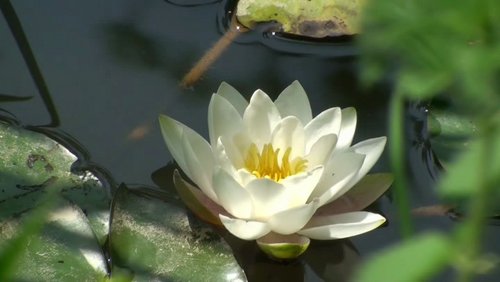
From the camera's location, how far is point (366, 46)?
2.13 feet

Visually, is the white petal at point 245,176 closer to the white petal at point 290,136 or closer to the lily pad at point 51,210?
the white petal at point 290,136

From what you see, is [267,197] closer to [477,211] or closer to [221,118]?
[221,118]

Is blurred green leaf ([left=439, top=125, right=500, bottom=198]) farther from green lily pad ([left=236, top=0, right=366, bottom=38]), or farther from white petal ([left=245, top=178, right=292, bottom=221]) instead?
green lily pad ([left=236, top=0, right=366, bottom=38])

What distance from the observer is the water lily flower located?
4.52ft

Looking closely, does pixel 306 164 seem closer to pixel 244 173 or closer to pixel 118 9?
pixel 244 173

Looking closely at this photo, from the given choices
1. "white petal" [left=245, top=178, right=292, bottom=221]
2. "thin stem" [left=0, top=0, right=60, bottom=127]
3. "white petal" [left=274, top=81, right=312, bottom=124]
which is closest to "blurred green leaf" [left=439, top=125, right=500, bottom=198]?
"white petal" [left=245, top=178, right=292, bottom=221]

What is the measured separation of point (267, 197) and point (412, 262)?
31.2 inches

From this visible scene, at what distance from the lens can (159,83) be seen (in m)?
1.81

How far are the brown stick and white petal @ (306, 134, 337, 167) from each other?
0.45m

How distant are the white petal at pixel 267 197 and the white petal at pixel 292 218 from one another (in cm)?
2

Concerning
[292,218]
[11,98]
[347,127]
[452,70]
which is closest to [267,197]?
[292,218]

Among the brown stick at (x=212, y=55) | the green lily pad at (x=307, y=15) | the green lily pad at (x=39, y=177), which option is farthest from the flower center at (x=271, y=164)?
the green lily pad at (x=307, y=15)

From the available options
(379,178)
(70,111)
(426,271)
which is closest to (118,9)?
(70,111)

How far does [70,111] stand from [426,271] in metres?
1.27
